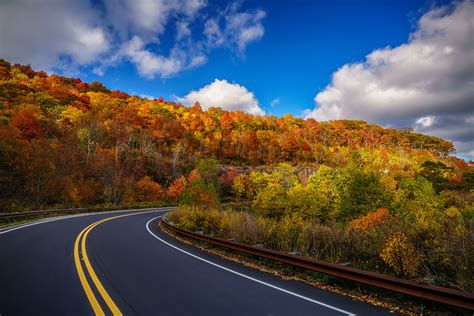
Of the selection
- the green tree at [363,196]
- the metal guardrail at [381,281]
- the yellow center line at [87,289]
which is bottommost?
the yellow center line at [87,289]

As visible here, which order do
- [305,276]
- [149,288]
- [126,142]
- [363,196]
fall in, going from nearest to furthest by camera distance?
1. [149,288]
2. [305,276]
3. [363,196]
4. [126,142]

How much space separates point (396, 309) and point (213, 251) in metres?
6.79

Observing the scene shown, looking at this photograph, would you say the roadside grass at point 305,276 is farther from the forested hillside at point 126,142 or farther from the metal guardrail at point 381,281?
the forested hillside at point 126,142

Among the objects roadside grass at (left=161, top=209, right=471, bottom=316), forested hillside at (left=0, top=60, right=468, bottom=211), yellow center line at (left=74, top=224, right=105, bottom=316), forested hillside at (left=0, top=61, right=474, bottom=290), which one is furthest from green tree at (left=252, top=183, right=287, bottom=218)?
yellow center line at (left=74, top=224, right=105, bottom=316)

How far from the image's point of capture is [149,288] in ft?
19.0

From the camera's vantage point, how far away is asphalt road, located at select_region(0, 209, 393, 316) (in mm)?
4750

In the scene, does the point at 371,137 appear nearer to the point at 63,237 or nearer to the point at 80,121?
the point at 80,121

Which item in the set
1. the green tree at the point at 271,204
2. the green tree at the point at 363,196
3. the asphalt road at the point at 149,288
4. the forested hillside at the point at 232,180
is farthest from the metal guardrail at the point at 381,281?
the green tree at the point at 363,196

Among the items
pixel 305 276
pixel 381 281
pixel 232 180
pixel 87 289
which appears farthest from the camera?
pixel 232 180

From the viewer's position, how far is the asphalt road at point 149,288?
15.6 ft

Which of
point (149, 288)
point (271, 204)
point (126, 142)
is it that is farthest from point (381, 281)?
point (126, 142)

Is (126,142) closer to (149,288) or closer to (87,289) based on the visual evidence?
(87,289)

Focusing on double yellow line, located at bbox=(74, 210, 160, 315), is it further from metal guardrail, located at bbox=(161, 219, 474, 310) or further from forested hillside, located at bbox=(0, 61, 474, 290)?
forested hillside, located at bbox=(0, 61, 474, 290)

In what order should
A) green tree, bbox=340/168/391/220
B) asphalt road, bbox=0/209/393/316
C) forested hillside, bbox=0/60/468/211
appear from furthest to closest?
green tree, bbox=340/168/391/220 → forested hillside, bbox=0/60/468/211 → asphalt road, bbox=0/209/393/316
